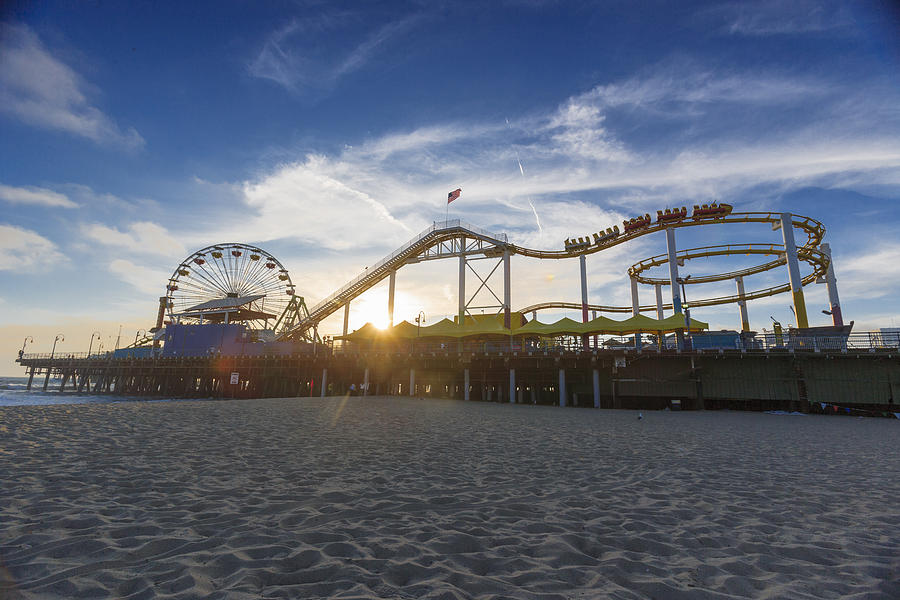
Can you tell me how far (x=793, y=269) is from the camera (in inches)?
1312

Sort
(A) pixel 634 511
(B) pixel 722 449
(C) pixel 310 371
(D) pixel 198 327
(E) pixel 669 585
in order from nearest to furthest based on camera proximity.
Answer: (E) pixel 669 585
(A) pixel 634 511
(B) pixel 722 449
(C) pixel 310 371
(D) pixel 198 327

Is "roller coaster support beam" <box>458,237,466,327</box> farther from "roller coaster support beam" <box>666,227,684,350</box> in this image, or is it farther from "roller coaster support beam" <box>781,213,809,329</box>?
"roller coaster support beam" <box>781,213,809,329</box>

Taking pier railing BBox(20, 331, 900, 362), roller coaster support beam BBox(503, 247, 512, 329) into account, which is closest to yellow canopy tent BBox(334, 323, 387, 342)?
pier railing BBox(20, 331, 900, 362)

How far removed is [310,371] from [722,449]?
3353cm

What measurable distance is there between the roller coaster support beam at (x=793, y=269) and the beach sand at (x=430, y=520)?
28.9 m

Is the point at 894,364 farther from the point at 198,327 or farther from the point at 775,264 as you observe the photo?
the point at 198,327

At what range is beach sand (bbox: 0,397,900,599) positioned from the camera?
3234mm

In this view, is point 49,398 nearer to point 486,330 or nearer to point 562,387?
point 486,330

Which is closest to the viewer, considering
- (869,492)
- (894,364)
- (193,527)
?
(193,527)

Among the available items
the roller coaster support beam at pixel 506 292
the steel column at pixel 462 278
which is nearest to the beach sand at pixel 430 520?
the roller coaster support beam at pixel 506 292

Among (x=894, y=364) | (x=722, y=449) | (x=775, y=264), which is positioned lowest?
(x=722, y=449)

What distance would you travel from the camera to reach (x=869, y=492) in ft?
20.9

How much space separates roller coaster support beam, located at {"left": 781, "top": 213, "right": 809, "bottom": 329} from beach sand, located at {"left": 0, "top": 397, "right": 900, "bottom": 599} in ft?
94.7

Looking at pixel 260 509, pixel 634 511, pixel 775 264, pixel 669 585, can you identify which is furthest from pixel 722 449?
pixel 775 264
